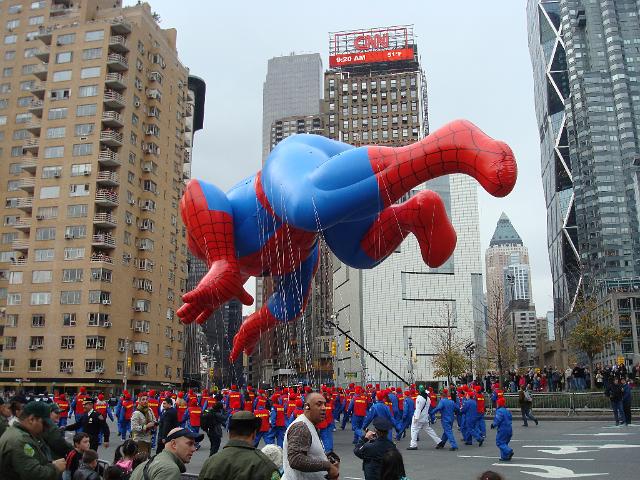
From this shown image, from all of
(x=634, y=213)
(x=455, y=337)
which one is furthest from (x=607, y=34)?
(x=455, y=337)

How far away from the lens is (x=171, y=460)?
4586mm

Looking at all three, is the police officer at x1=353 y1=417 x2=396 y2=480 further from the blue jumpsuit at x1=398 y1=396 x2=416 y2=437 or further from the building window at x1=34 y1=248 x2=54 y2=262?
the building window at x1=34 y1=248 x2=54 y2=262

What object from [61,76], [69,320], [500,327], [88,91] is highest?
[61,76]

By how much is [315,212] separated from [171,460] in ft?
24.9

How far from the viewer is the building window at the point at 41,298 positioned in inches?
2032

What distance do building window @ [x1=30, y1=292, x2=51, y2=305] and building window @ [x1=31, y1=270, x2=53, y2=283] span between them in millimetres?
1056

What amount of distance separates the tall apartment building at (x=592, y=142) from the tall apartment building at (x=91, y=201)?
6546 cm

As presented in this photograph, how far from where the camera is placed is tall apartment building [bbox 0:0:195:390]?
50938 millimetres

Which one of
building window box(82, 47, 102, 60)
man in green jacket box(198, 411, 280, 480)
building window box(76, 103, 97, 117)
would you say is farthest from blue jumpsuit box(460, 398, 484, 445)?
building window box(82, 47, 102, 60)

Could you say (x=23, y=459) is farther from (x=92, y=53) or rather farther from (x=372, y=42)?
(x=372, y=42)

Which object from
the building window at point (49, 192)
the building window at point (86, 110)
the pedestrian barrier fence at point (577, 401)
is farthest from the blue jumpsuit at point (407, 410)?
the building window at point (86, 110)

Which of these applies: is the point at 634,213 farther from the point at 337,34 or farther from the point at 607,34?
the point at 337,34

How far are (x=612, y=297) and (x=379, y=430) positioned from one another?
8623 centimetres

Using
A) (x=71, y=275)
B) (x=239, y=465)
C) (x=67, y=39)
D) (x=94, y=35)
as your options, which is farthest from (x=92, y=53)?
Result: (x=239, y=465)
